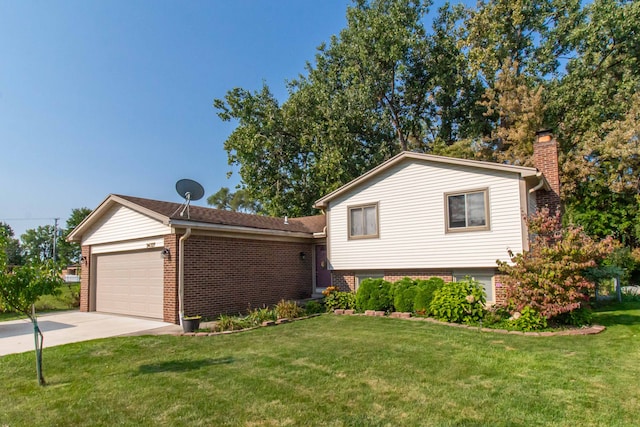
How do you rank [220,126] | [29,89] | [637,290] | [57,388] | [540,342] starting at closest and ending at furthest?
[57,388]
[540,342]
[29,89]
[637,290]
[220,126]

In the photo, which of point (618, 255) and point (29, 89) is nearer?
point (29, 89)

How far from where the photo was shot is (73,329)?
10.3 meters

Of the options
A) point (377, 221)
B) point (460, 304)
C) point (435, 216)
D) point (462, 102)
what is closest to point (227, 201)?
point (462, 102)

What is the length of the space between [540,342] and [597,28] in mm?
22178

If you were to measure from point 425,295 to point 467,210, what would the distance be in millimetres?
2900

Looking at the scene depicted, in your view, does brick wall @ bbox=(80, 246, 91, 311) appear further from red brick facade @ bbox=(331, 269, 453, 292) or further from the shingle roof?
red brick facade @ bbox=(331, 269, 453, 292)

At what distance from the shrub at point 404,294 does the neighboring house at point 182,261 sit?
4627 millimetres

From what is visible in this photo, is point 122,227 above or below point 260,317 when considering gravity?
above

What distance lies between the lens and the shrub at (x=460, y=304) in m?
9.74

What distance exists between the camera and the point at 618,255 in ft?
58.0

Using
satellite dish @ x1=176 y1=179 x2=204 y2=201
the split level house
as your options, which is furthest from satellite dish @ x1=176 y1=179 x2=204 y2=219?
the split level house

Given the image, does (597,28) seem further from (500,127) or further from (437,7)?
(437,7)

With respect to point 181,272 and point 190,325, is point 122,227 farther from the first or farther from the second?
point 190,325

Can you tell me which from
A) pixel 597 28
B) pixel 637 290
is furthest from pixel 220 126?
pixel 637 290
